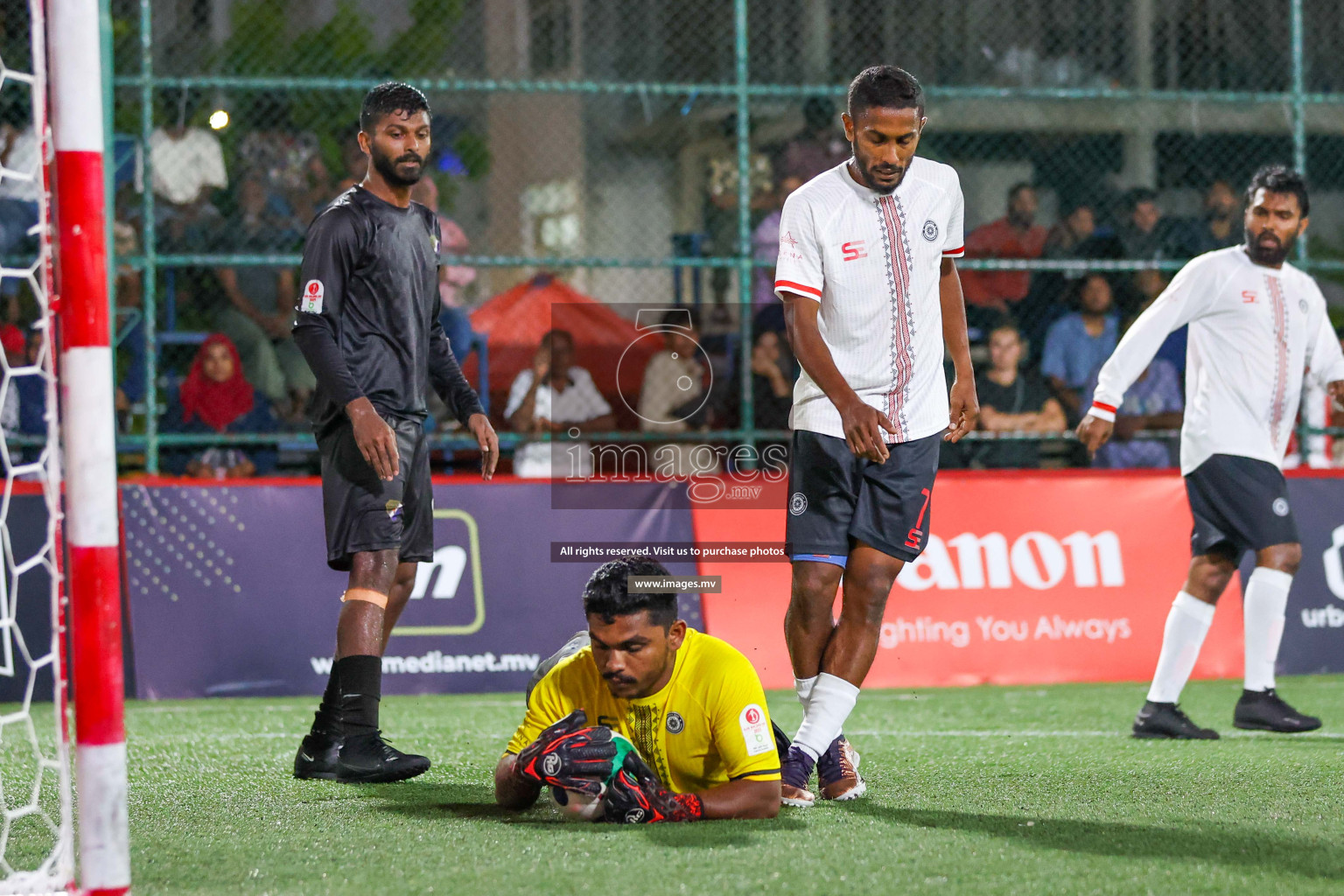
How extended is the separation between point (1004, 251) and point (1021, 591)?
3123 mm

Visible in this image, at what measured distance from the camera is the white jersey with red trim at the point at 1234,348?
6109mm

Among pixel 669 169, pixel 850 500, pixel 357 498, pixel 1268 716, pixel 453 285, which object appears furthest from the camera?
pixel 669 169

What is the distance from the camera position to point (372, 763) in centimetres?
457

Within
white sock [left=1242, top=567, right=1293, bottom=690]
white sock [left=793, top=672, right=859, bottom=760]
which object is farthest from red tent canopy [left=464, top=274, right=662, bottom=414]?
white sock [left=793, top=672, right=859, bottom=760]

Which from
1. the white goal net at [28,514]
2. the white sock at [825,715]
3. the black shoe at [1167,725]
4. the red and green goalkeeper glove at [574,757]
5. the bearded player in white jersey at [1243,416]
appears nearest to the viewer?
the white goal net at [28,514]

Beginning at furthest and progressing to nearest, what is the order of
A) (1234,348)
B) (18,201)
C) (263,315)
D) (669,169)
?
(669,169) < (263,315) < (18,201) < (1234,348)

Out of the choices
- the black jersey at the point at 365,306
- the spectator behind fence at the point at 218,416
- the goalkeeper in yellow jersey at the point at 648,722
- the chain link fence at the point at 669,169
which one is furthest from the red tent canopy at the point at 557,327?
the goalkeeper in yellow jersey at the point at 648,722

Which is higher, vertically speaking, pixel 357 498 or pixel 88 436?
pixel 88 436

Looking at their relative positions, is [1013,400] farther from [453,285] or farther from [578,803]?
[578,803]

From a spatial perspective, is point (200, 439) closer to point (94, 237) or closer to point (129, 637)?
point (129, 637)

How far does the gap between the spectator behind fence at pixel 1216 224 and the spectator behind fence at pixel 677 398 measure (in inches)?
135

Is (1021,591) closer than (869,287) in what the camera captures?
No

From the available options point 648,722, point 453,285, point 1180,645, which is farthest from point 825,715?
Result: point 453,285

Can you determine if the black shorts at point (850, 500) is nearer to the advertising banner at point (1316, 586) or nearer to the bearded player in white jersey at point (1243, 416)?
Result: the bearded player in white jersey at point (1243, 416)
